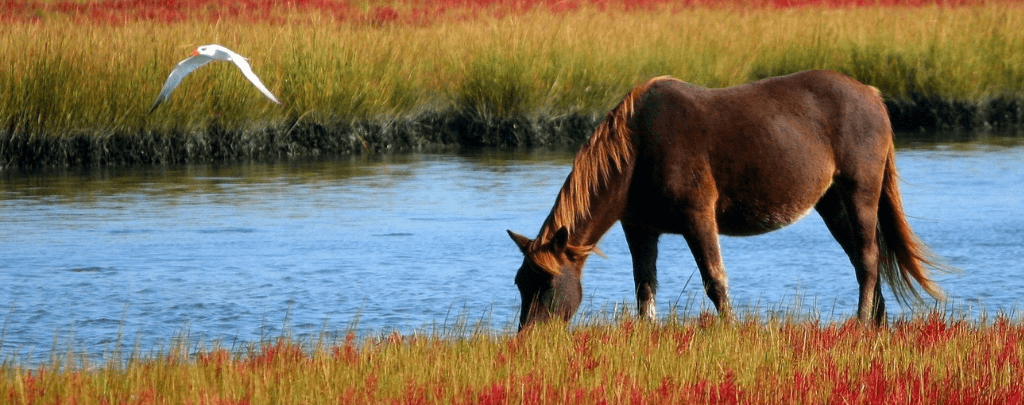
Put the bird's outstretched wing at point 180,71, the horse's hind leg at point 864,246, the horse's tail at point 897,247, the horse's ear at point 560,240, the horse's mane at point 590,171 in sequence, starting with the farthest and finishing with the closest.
A: the bird's outstretched wing at point 180,71
the horse's tail at point 897,247
the horse's hind leg at point 864,246
the horse's mane at point 590,171
the horse's ear at point 560,240

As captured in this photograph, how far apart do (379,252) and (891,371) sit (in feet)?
17.1

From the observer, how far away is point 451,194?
43.5ft

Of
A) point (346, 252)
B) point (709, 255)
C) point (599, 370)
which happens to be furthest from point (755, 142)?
point (346, 252)

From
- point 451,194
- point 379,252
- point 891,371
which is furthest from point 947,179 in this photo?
point 891,371

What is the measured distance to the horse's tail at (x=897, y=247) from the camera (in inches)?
292

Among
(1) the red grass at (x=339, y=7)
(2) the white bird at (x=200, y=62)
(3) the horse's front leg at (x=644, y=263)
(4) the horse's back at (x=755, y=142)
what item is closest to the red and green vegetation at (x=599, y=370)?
(3) the horse's front leg at (x=644, y=263)

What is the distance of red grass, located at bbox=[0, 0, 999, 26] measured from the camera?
25.2 m

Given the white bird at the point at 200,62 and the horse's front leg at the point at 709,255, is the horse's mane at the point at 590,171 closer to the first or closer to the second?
the horse's front leg at the point at 709,255

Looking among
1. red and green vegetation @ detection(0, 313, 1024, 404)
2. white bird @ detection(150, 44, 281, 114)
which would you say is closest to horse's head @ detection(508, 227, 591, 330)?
red and green vegetation @ detection(0, 313, 1024, 404)

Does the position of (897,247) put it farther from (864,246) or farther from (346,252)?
(346,252)

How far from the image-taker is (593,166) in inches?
250

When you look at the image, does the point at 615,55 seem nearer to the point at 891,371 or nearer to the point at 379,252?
the point at 379,252

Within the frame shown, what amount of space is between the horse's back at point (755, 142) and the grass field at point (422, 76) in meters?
9.55

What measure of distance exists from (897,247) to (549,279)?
7.63ft
